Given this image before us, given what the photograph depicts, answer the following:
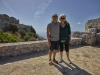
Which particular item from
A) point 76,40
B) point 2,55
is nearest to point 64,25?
point 2,55

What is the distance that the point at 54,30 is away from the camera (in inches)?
109

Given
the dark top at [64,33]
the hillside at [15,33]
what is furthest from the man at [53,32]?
the hillside at [15,33]

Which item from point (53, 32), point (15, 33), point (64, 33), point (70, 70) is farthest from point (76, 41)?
point (15, 33)

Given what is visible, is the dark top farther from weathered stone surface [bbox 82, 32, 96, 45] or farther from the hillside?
the hillside

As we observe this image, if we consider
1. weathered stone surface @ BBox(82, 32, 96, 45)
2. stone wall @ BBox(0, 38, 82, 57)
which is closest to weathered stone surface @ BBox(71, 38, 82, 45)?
weathered stone surface @ BBox(82, 32, 96, 45)

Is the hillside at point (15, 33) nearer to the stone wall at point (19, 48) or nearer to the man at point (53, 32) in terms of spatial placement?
the stone wall at point (19, 48)

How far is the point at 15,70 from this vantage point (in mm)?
2465

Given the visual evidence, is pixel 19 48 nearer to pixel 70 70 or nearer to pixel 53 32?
pixel 53 32

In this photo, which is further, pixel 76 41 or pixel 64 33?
pixel 76 41

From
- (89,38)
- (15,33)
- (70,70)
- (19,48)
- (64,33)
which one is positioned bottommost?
(70,70)

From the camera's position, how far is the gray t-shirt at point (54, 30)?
9.02 ft

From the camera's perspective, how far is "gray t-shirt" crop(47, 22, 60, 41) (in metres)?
2.75

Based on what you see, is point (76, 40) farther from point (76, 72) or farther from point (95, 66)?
point (76, 72)

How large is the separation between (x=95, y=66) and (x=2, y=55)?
2981mm
